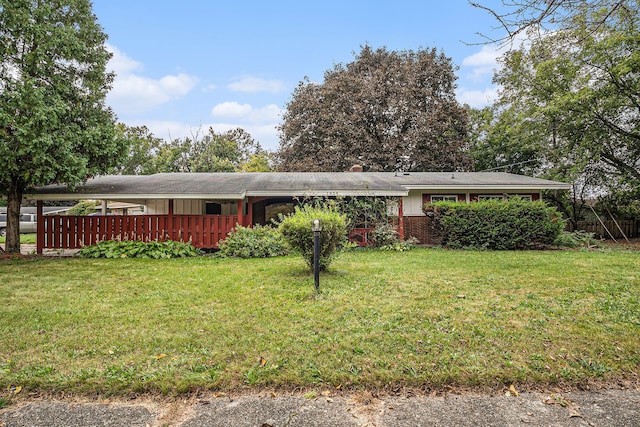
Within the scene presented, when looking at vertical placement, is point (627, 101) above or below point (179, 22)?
below

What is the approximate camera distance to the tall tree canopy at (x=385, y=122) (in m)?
22.4

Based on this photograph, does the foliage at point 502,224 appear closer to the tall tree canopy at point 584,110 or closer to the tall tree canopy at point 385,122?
the tall tree canopy at point 584,110


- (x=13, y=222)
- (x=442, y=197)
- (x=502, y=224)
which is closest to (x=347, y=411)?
(x=502, y=224)

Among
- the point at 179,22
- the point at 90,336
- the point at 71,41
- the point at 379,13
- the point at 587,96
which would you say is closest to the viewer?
the point at 90,336

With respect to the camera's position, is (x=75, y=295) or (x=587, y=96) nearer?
(x=75, y=295)

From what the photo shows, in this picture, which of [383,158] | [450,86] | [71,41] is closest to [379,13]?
[71,41]

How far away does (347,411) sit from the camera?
2400 mm

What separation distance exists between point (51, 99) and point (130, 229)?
404 cm

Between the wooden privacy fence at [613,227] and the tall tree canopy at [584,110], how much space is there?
1.44m

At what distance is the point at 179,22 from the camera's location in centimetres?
1043

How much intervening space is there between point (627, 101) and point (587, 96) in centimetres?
190

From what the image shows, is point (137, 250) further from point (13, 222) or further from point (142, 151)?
point (142, 151)

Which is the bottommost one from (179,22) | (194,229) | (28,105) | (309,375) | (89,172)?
(309,375)

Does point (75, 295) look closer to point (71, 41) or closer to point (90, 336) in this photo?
point (90, 336)
